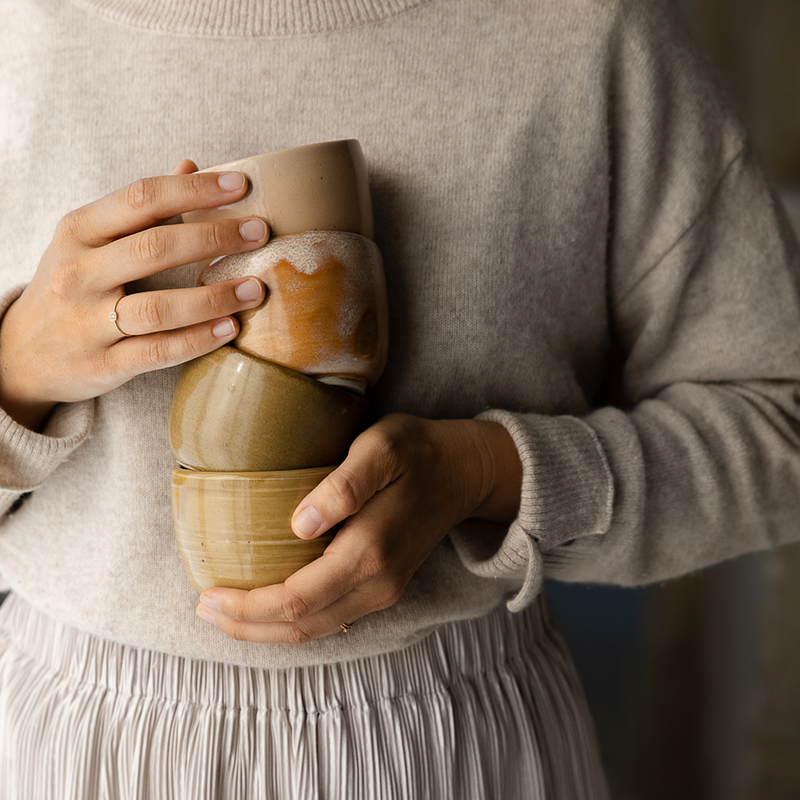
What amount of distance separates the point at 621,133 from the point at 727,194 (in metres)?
0.12

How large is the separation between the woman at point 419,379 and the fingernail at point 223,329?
121 millimetres

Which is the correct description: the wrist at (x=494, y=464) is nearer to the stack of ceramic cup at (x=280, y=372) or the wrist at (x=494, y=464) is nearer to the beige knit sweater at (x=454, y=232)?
the beige knit sweater at (x=454, y=232)

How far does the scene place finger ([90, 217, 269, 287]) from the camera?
0.50m

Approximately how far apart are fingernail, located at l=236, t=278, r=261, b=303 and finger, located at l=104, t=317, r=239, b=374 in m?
0.02

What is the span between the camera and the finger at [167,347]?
51 centimetres

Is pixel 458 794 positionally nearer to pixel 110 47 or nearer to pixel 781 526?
pixel 781 526

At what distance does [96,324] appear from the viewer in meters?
0.53

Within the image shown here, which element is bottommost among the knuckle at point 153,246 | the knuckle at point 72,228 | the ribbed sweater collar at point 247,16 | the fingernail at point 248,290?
the fingernail at point 248,290

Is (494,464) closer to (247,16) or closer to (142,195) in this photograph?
(142,195)

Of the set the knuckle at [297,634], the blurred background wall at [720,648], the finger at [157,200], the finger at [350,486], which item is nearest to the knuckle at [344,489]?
the finger at [350,486]

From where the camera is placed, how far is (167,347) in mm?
514

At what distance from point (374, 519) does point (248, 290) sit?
0.19 m

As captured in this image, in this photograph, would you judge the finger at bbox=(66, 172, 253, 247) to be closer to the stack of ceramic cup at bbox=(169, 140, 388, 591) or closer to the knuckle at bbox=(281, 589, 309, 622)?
the stack of ceramic cup at bbox=(169, 140, 388, 591)

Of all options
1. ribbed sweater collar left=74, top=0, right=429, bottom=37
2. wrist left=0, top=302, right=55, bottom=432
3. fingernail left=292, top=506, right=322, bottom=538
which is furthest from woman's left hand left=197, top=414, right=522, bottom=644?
ribbed sweater collar left=74, top=0, right=429, bottom=37
